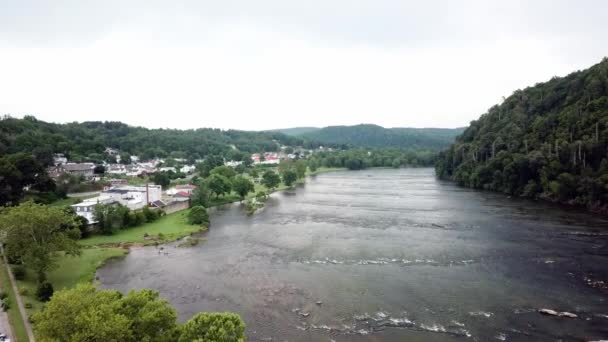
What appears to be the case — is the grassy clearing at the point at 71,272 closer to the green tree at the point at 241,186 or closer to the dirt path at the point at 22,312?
the dirt path at the point at 22,312

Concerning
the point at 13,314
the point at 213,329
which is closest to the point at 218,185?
the point at 13,314

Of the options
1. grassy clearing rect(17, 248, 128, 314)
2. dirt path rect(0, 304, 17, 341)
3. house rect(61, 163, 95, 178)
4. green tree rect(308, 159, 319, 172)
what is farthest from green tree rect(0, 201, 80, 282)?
green tree rect(308, 159, 319, 172)

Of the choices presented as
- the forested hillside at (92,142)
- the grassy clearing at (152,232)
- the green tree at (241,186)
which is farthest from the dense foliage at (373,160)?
the grassy clearing at (152,232)

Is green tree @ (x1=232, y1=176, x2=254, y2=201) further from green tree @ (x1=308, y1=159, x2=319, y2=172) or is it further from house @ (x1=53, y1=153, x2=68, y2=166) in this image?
green tree @ (x1=308, y1=159, x2=319, y2=172)

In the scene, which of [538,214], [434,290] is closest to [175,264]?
[434,290]

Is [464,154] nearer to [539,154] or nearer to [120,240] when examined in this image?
[539,154]

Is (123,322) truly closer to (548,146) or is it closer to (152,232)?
(152,232)
